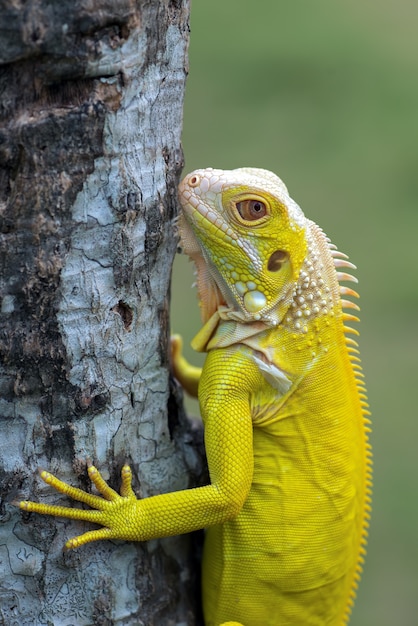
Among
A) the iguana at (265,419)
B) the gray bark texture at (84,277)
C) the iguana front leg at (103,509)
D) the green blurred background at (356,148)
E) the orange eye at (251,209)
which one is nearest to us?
the gray bark texture at (84,277)

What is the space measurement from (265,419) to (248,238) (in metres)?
0.88

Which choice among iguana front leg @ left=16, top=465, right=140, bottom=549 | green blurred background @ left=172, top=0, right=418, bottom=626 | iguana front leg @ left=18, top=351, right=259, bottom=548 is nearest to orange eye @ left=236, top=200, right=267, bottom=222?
iguana front leg @ left=18, top=351, right=259, bottom=548

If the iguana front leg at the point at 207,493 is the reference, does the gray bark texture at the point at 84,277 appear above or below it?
above

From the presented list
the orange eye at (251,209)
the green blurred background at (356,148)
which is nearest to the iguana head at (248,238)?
the orange eye at (251,209)

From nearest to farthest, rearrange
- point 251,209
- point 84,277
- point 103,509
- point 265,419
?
1. point 84,277
2. point 103,509
3. point 251,209
4. point 265,419

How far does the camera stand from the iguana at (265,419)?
413cm

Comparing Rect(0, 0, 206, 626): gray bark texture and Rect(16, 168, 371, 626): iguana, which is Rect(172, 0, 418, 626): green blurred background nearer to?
Rect(16, 168, 371, 626): iguana

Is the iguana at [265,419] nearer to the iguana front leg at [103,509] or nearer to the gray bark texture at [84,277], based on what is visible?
the iguana front leg at [103,509]

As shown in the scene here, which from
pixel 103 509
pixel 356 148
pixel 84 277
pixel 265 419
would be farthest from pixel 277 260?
pixel 356 148

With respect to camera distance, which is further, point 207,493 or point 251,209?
point 251,209

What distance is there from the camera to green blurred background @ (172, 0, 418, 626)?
851cm

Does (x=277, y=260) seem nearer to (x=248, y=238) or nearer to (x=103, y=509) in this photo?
(x=248, y=238)

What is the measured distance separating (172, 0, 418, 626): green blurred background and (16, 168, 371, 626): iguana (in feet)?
10.8

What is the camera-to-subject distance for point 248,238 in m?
4.27
